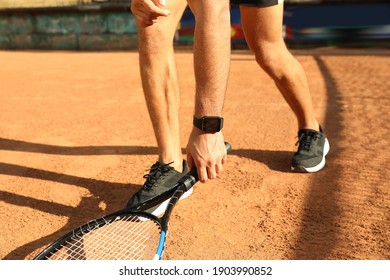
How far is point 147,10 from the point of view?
7.93ft

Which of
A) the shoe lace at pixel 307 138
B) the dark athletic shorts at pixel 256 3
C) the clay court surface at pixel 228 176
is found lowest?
the clay court surface at pixel 228 176

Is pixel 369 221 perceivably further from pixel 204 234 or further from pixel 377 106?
pixel 377 106

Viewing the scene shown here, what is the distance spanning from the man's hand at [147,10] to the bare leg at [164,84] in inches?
3.3

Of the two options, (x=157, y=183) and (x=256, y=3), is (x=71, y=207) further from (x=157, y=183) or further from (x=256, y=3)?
(x=256, y=3)

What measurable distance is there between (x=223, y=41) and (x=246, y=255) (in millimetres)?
884

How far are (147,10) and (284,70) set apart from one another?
971 mm

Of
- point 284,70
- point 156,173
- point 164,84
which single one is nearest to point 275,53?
point 284,70

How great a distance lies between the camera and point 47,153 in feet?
11.5

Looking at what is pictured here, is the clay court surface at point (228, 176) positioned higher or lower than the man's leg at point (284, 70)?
lower

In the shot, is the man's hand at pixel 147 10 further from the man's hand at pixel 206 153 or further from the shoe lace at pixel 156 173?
the shoe lace at pixel 156 173

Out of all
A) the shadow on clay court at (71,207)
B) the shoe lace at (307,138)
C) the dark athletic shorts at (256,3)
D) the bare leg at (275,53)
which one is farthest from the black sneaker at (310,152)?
the shadow on clay court at (71,207)

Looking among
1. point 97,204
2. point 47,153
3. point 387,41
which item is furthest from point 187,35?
point 97,204

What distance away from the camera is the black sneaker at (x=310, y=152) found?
117 inches
